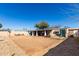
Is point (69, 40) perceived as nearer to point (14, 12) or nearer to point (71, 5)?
point (71, 5)

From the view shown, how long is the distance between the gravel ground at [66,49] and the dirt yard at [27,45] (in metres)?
0.07

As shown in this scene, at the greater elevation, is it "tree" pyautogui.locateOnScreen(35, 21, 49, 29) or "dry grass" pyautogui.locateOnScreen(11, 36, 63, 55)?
"tree" pyautogui.locateOnScreen(35, 21, 49, 29)

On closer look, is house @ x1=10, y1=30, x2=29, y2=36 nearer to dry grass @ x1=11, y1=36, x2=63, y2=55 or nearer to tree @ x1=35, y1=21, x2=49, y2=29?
dry grass @ x1=11, y1=36, x2=63, y2=55

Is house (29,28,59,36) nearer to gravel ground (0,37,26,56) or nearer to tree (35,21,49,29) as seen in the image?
tree (35,21,49,29)

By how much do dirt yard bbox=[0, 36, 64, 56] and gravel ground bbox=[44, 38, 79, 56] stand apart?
70mm

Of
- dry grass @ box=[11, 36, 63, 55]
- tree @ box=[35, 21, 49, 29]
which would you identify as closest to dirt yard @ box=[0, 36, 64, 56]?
dry grass @ box=[11, 36, 63, 55]

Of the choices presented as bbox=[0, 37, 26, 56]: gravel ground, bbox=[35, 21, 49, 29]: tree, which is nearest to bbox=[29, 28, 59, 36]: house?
bbox=[35, 21, 49, 29]: tree

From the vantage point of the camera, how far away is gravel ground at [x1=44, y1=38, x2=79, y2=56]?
20.0ft

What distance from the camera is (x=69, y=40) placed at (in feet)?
20.2

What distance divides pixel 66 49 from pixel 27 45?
630mm

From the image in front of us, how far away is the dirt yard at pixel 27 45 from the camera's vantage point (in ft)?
20.1

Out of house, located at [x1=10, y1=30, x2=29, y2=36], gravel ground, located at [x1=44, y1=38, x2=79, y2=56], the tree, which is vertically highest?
the tree

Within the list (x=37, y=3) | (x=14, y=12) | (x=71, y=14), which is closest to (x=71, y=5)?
(x=71, y=14)

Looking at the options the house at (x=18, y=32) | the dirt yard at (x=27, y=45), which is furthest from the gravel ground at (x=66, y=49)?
the house at (x=18, y=32)
